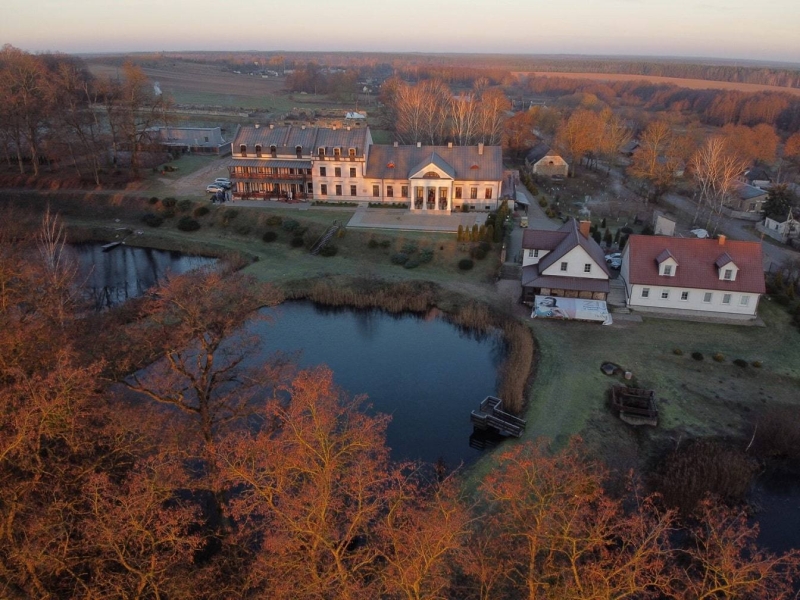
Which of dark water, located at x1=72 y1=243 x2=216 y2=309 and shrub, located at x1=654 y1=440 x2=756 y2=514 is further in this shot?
dark water, located at x1=72 y1=243 x2=216 y2=309

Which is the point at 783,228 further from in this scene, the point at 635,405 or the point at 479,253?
the point at 635,405

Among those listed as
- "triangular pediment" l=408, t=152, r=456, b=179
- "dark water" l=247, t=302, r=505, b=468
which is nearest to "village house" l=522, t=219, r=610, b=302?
"dark water" l=247, t=302, r=505, b=468

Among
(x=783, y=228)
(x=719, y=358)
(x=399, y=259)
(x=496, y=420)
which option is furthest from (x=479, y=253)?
(x=783, y=228)

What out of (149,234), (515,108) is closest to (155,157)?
(149,234)

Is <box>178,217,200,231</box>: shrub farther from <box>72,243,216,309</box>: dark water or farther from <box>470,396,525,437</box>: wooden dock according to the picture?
<box>470,396,525,437</box>: wooden dock

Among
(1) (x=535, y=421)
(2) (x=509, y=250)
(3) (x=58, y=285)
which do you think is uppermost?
(3) (x=58, y=285)

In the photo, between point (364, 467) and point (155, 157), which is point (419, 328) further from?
point (155, 157)
